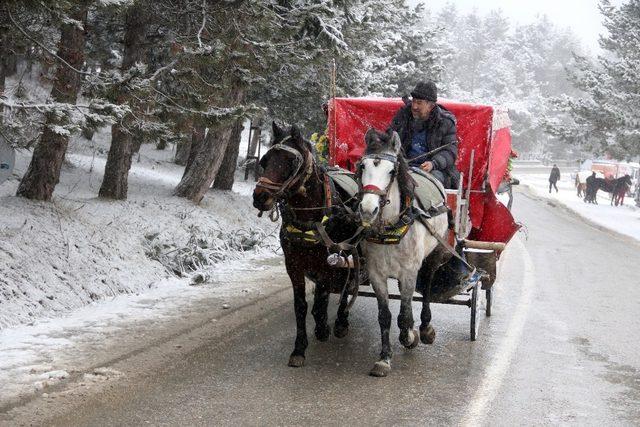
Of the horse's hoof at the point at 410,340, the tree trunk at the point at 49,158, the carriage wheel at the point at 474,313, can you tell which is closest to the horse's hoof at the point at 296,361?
the horse's hoof at the point at 410,340

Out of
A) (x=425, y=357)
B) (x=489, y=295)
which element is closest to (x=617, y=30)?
(x=489, y=295)

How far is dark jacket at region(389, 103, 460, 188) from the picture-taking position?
893 centimetres

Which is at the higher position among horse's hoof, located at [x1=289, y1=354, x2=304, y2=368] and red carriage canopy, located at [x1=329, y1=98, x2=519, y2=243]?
red carriage canopy, located at [x1=329, y1=98, x2=519, y2=243]

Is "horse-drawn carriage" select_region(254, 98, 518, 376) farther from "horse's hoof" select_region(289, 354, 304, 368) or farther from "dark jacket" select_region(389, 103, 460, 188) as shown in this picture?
"dark jacket" select_region(389, 103, 460, 188)

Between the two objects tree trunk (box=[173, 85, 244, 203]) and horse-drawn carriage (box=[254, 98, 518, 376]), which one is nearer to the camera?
horse-drawn carriage (box=[254, 98, 518, 376])

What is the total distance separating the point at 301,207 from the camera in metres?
7.51

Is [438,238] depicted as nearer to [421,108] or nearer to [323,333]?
[421,108]

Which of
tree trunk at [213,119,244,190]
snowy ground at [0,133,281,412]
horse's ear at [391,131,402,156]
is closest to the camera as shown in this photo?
horse's ear at [391,131,402,156]

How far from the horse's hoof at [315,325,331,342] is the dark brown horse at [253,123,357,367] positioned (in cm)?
72

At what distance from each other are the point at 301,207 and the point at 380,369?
68.2 inches

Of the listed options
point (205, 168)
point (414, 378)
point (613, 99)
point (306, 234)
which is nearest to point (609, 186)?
point (613, 99)

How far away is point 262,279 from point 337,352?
4682 mm

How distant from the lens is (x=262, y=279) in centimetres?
1305

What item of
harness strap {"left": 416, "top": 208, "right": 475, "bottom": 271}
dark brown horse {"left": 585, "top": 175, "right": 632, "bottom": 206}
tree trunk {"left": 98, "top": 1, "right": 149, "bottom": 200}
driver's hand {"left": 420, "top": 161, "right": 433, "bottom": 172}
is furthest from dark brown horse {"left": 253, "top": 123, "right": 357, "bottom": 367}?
dark brown horse {"left": 585, "top": 175, "right": 632, "bottom": 206}
